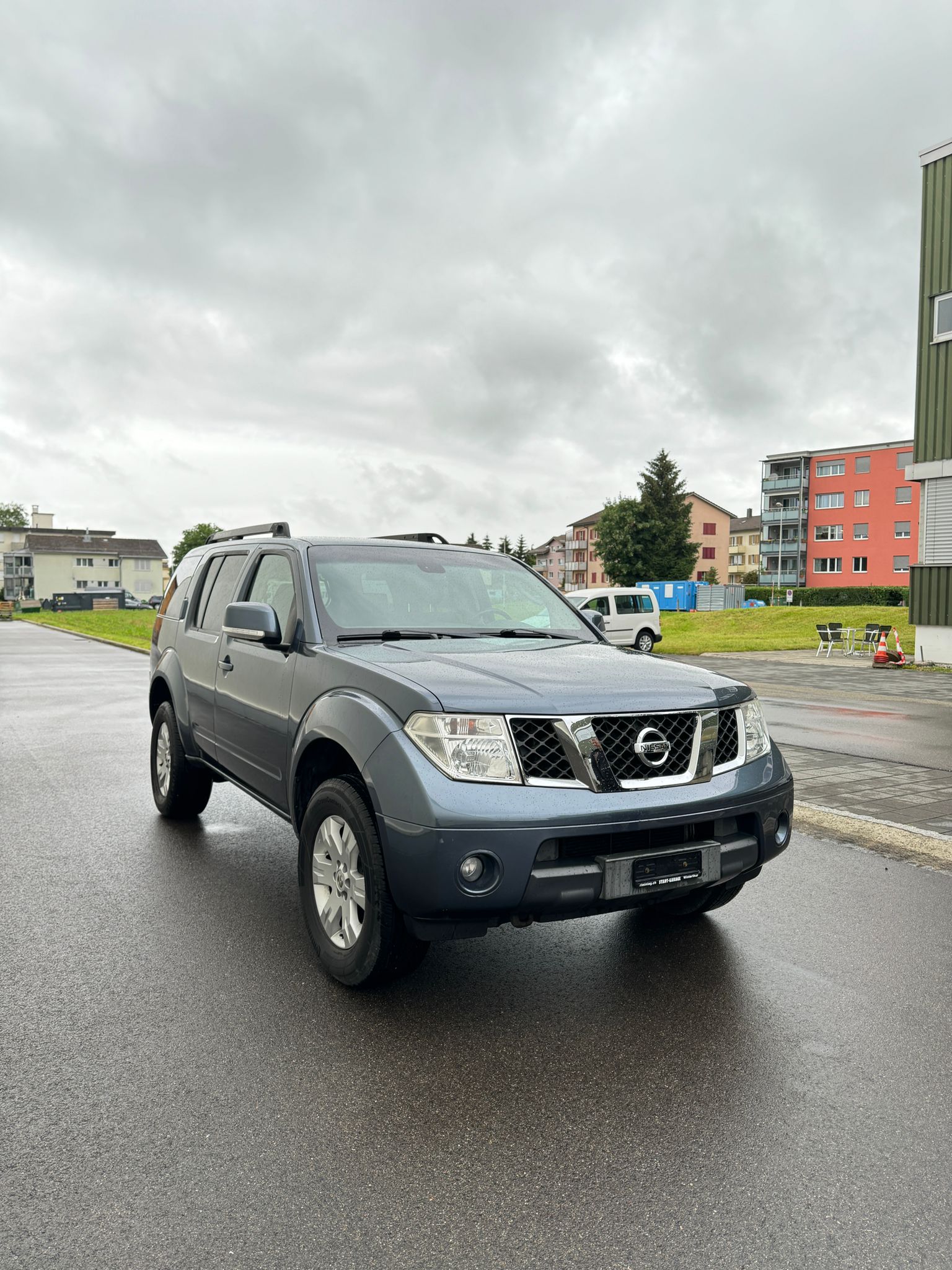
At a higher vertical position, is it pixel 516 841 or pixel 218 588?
pixel 218 588

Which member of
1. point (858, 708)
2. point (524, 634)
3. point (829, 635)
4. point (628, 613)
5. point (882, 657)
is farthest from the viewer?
point (628, 613)

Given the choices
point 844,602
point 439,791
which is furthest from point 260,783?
point 844,602

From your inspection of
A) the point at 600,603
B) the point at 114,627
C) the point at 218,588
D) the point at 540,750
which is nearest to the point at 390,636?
the point at 540,750

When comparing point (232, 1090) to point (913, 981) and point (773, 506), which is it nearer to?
point (913, 981)

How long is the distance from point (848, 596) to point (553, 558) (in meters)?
117

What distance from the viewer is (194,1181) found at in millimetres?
2529

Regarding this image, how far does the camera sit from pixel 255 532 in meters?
6.07

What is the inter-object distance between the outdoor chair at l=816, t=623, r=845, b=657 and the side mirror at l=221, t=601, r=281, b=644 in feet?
77.4

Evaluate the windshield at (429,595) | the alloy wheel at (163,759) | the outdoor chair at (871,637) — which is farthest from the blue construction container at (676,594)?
the windshield at (429,595)

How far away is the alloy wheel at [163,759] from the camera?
21.7 ft

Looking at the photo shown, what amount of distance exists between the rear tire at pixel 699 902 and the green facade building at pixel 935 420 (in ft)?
63.7

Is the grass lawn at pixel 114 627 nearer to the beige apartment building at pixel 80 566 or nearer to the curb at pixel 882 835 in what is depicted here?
the curb at pixel 882 835

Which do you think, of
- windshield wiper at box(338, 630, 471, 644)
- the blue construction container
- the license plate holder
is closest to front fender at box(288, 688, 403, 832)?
windshield wiper at box(338, 630, 471, 644)

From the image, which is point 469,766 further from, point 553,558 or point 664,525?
point 553,558
